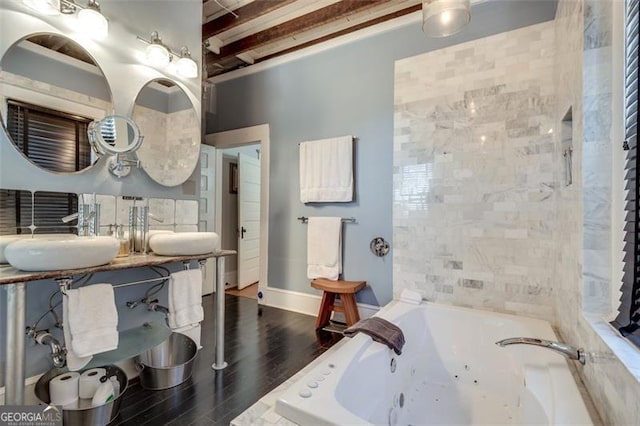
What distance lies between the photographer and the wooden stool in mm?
2602

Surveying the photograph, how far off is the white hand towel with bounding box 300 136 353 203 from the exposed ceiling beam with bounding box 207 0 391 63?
102 cm

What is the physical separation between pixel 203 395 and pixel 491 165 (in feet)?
8.07

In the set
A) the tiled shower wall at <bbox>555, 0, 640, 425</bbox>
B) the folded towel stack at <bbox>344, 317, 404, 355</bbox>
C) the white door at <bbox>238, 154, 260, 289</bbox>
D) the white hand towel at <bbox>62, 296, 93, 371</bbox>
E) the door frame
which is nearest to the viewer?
the tiled shower wall at <bbox>555, 0, 640, 425</bbox>

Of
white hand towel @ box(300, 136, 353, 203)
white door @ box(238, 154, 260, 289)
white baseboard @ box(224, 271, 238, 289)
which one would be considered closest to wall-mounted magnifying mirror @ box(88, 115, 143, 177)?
white hand towel @ box(300, 136, 353, 203)

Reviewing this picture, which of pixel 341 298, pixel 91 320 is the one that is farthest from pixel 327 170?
pixel 91 320

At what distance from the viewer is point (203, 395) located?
1.76m

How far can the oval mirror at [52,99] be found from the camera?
148cm

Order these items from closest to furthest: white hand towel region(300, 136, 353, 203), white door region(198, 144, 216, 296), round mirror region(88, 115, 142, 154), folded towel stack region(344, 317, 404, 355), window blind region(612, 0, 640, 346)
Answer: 1. window blind region(612, 0, 640, 346)
2. folded towel stack region(344, 317, 404, 355)
3. round mirror region(88, 115, 142, 154)
4. white hand towel region(300, 136, 353, 203)
5. white door region(198, 144, 216, 296)

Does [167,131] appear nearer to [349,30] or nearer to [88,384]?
[88,384]

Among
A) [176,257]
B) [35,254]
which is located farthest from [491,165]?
[35,254]

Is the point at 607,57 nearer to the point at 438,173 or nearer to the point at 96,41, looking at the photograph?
the point at 438,173

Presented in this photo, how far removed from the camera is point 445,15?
1.61 metres

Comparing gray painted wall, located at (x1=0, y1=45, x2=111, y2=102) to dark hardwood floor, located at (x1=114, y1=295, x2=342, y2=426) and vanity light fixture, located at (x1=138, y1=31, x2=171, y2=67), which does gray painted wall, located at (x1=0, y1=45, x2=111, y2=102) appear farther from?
dark hardwood floor, located at (x1=114, y1=295, x2=342, y2=426)

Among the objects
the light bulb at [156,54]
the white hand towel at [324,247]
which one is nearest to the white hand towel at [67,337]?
the light bulb at [156,54]
